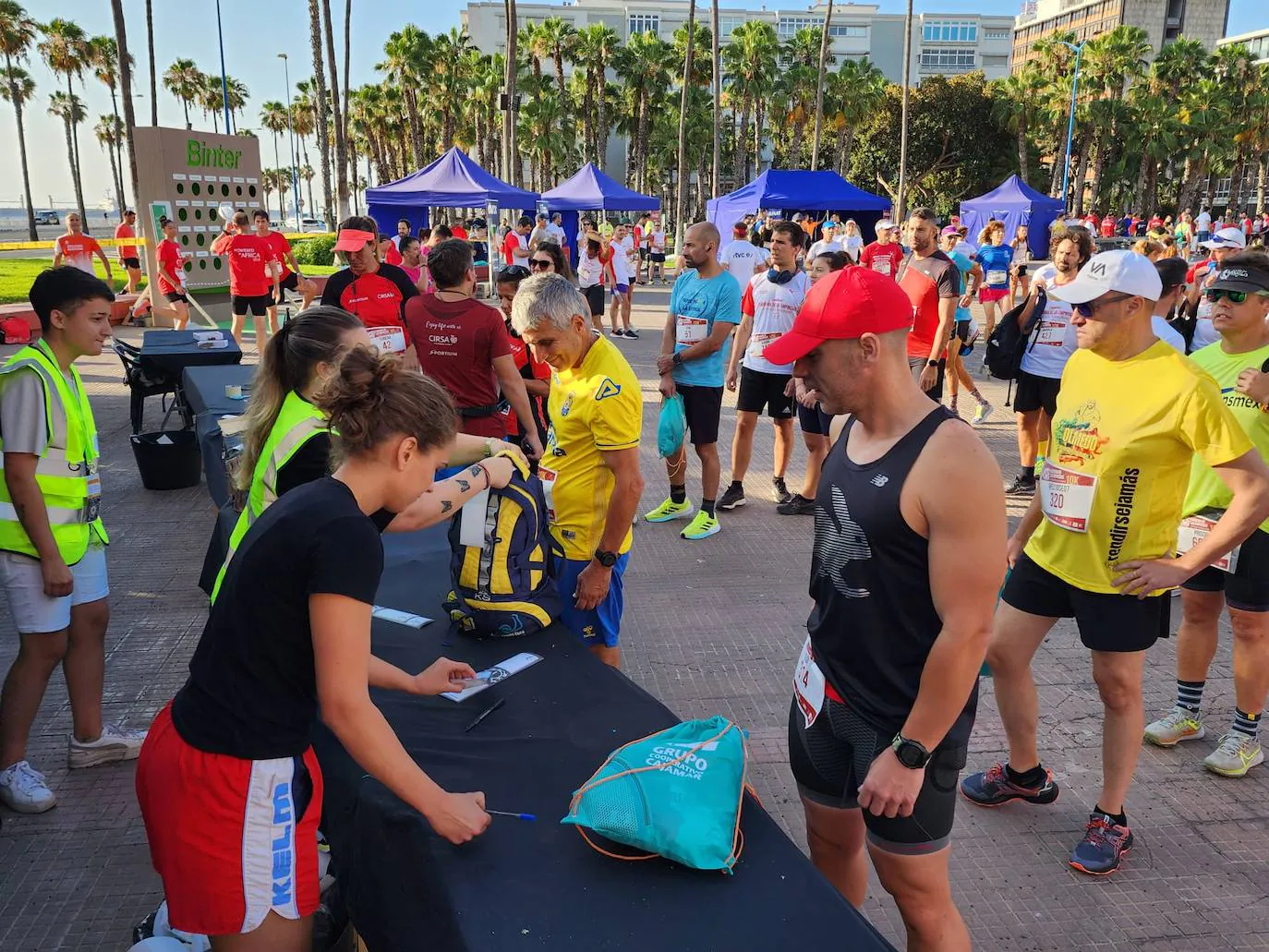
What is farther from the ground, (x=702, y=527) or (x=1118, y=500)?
(x=1118, y=500)

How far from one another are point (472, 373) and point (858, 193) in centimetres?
2049

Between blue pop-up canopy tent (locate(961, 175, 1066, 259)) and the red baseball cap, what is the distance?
30511 millimetres

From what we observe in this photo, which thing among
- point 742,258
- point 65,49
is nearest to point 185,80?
point 65,49

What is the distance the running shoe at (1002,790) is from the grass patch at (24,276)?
1693 cm

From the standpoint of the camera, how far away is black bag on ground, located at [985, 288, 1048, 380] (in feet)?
20.7

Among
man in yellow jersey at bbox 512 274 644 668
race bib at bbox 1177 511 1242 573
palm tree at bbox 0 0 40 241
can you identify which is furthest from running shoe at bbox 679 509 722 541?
palm tree at bbox 0 0 40 241

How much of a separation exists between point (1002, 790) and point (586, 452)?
6.72 ft

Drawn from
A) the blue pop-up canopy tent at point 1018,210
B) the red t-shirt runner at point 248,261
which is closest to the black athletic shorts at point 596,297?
the red t-shirt runner at point 248,261

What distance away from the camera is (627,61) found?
4950cm

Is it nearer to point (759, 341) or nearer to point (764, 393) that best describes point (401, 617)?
point (764, 393)

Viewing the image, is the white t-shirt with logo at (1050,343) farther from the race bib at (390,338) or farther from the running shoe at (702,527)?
the race bib at (390,338)

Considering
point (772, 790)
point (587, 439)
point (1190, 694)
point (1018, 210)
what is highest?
point (1018, 210)

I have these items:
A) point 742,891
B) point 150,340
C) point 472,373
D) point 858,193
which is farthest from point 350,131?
point 742,891

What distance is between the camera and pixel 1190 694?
374 cm
